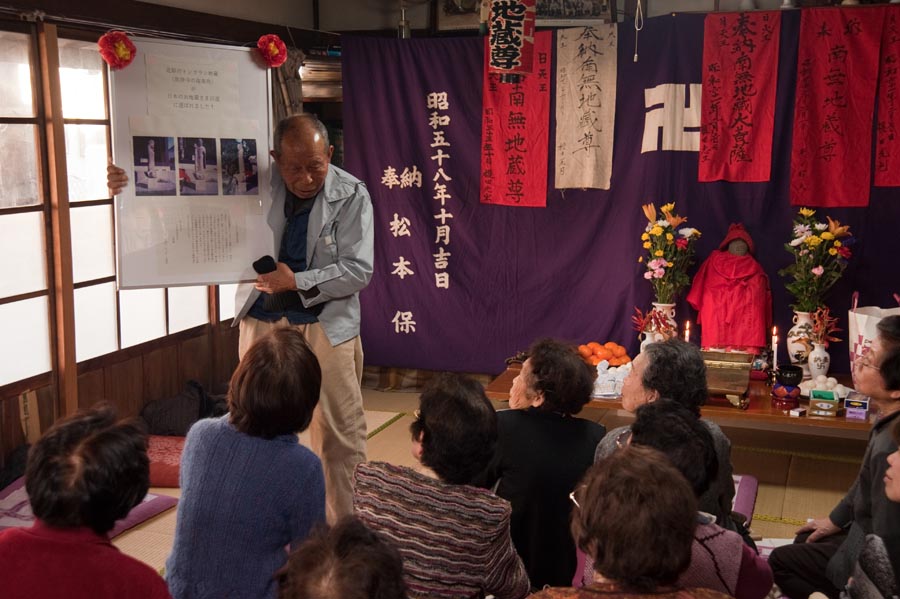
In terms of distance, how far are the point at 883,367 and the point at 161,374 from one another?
3.55m

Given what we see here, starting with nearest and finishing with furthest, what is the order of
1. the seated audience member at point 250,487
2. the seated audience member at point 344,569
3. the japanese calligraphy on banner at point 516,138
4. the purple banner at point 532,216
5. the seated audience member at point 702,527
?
the seated audience member at point 344,569
the seated audience member at point 702,527
the seated audience member at point 250,487
the purple banner at point 532,216
the japanese calligraphy on banner at point 516,138

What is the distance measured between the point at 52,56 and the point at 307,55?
84.4 inches

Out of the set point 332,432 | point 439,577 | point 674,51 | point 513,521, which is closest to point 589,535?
point 439,577

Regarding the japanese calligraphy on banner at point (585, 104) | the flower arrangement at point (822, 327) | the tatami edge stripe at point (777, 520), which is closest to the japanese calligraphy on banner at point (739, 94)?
the japanese calligraphy on banner at point (585, 104)

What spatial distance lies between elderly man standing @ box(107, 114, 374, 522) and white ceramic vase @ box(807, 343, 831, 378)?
7.94 feet

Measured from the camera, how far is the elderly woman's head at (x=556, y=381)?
2.51 m

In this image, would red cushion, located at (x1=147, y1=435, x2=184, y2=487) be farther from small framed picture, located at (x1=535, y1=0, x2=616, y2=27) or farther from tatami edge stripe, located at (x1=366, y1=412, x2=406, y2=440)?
small framed picture, located at (x1=535, y1=0, x2=616, y2=27)

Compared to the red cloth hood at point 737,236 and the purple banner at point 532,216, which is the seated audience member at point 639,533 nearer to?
the red cloth hood at point 737,236

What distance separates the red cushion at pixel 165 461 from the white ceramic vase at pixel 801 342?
3.09 metres

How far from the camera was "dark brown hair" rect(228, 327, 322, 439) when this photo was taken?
2.04 m

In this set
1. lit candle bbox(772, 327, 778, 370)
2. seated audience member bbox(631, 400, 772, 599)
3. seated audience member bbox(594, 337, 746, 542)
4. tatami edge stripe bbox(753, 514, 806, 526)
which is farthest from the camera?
lit candle bbox(772, 327, 778, 370)

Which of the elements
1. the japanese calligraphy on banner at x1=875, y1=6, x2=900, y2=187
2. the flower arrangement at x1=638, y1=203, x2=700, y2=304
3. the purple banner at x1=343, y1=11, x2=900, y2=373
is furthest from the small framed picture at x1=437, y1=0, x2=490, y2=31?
the japanese calligraphy on banner at x1=875, y1=6, x2=900, y2=187

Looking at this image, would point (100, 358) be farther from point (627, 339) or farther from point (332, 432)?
point (627, 339)

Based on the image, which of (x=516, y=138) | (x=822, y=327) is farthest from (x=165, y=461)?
(x=822, y=327)
